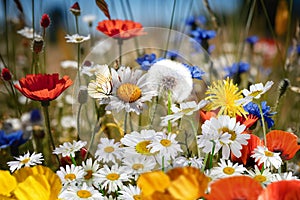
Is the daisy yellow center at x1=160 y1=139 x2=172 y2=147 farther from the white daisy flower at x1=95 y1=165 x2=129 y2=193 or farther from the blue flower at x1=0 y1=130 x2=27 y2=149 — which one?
the blue flower at x1=0 y1=130 x2=27 y2=149

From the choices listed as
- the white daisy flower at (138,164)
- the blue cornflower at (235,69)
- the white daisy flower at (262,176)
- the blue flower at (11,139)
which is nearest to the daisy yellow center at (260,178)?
the white daisy flower at (262,176)

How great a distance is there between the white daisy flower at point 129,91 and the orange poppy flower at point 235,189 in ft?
0.74

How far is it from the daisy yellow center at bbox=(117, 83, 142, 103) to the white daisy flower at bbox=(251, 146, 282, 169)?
147 mm

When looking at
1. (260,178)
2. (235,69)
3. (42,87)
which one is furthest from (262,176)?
(235,69)

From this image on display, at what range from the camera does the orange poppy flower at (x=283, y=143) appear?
63 cm

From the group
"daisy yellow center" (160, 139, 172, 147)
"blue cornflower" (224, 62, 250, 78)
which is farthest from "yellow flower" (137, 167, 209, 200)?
"blue cornflower" (224, 62, 250, 78)

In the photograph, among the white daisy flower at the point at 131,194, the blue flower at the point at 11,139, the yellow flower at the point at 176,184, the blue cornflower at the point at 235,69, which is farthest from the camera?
the blue cornflower at the point at 235,69

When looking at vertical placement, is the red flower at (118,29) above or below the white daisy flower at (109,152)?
above

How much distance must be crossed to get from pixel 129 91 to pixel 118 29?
0.25 metres

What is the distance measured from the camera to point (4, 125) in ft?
3.20

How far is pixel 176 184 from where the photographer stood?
1.31 ft

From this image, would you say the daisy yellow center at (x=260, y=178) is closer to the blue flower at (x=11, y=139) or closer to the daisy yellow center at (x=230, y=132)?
the daisy yellow center at (x=230, y=132)

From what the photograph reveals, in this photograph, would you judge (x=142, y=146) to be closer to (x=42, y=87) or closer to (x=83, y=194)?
(x=83, y=194)

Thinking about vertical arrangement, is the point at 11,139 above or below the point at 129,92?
below
